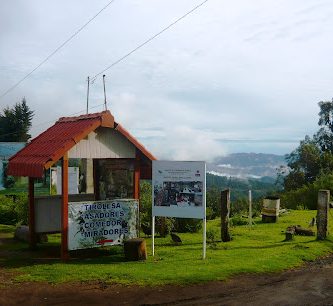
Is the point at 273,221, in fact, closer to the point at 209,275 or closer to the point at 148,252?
the point at 148,252

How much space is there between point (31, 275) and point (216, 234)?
7772mm

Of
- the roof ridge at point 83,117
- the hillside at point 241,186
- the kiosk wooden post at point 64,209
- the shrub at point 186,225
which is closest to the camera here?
the kiosk wooden post at point 64,209

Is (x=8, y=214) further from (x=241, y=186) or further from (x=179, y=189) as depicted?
(x=241, y=186)

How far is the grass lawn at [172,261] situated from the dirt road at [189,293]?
48 cm

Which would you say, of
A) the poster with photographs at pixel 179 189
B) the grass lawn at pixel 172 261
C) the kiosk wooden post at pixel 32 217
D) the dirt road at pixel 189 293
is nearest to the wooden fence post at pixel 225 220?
the grass lawn at pixel 172 261

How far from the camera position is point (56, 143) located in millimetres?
13266

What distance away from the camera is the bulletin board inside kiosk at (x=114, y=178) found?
15.0m

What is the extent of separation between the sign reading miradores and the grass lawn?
3.15 ft

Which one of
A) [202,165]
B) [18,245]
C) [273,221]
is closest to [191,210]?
[202,165]

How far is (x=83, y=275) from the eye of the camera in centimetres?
1099

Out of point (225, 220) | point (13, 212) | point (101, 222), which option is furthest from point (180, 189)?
point (13, 212)

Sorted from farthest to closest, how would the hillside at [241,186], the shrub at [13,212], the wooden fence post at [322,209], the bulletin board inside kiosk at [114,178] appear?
the hillside at [241,186] < the shrub at [13,212] < the wooden fence post at [322,209] < the bulletin board inside kiosk at [114,178]

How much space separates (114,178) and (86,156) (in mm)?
2326

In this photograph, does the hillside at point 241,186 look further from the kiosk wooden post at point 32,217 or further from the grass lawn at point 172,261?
the kiosk wooden post at point 32,217
